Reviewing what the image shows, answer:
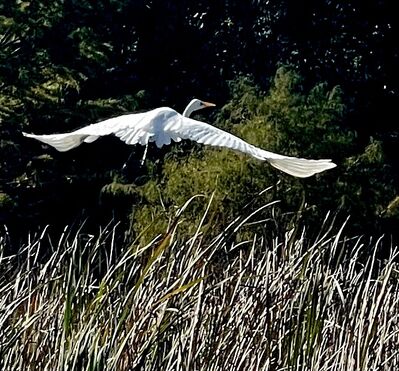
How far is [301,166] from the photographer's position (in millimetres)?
3266

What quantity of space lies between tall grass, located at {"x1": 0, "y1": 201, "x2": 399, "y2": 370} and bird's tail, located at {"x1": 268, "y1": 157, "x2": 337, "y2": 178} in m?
0.37

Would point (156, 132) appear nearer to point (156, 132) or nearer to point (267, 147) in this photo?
point (156, 132)

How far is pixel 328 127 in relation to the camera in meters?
7.95

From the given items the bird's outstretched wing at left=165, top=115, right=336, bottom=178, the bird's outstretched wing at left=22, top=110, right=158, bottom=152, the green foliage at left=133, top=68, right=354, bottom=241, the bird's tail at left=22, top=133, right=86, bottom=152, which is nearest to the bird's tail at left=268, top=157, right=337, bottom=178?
the bird's outstretched wing at left=165, top=115, right=336, bottom=178

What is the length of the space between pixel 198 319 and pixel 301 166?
A: 886 millimetres

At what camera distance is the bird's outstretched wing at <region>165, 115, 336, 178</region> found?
3229mm

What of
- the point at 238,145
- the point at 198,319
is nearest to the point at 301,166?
the point at 238,145

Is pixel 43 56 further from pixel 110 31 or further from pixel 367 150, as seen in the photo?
pixel 367 150

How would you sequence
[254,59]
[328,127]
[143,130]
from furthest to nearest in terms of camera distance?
[254,59], [328,127], [143,130]

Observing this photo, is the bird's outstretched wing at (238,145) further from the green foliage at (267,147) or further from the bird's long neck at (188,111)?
the green foliage at (267,147)

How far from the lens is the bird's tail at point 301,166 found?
320 centimetres

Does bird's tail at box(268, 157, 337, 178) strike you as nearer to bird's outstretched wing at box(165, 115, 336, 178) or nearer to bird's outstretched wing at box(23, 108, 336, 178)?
bird's outstretched wing at box(165, 115, 336, 178)

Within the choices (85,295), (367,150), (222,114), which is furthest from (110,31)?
(85,295)

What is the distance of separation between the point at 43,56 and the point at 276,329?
684 cm
